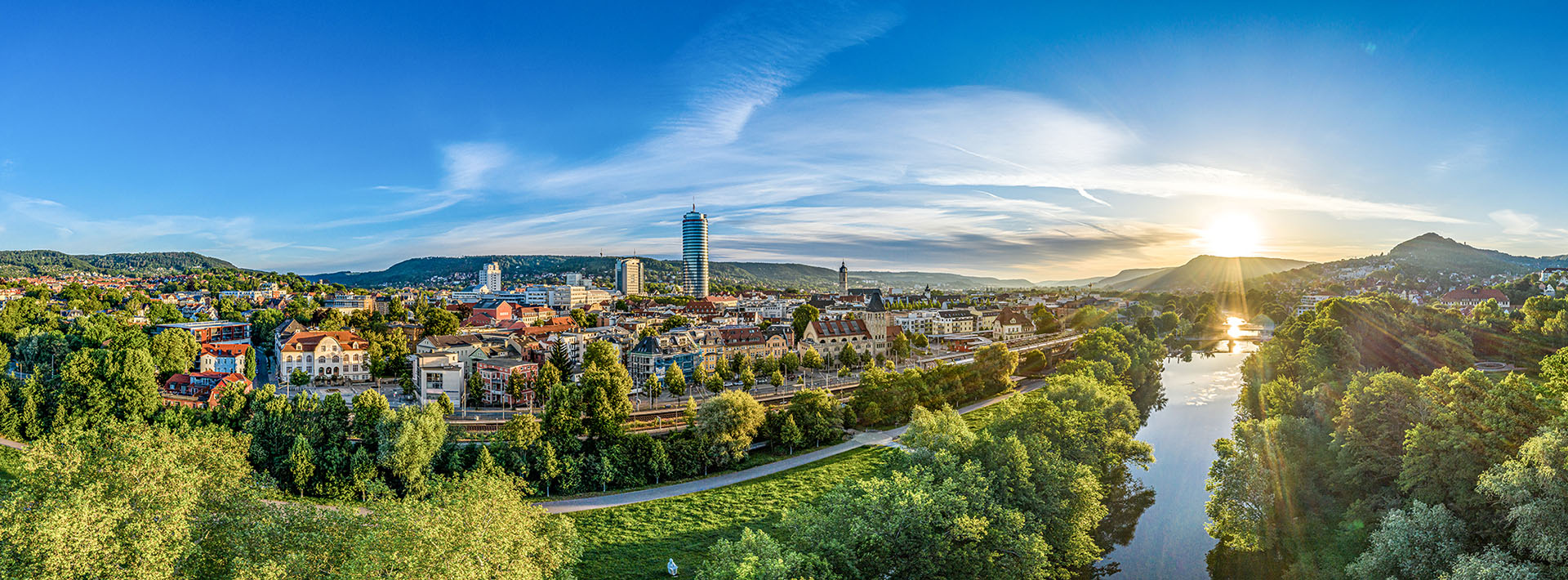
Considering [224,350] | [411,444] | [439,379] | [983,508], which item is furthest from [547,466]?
[224,350]

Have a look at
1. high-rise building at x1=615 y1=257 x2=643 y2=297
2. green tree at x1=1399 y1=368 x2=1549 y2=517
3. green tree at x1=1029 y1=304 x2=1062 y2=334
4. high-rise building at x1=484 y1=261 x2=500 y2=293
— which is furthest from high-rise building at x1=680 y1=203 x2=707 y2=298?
green tree at x1=1399 y1=368 x2=1549 y2=517

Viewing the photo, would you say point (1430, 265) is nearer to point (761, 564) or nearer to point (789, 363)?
point (789, 363)

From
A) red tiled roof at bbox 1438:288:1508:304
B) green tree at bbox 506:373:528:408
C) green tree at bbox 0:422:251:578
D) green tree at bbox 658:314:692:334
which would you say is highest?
red tiled roof at bbox 1438:288:1508:304

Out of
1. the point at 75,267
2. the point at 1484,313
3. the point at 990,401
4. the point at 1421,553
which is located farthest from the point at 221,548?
the point at 75,267

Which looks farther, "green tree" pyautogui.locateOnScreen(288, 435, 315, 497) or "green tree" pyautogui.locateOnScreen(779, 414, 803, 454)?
"green tree" pyautogui.locateOnScreen(779, 414, 803, 454)

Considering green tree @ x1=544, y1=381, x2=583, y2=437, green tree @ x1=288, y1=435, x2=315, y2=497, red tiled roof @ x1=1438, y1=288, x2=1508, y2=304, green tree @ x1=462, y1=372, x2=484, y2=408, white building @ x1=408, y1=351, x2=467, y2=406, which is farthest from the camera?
red tiled roof @ x1=1438, y1=288, x2=1508, y2=304

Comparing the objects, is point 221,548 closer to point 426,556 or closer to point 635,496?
point 426,556

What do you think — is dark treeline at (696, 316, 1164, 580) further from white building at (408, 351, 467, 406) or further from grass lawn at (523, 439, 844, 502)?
white building at (408, 351, 467, 406)
